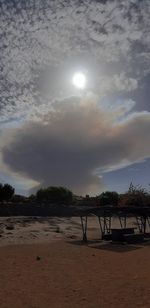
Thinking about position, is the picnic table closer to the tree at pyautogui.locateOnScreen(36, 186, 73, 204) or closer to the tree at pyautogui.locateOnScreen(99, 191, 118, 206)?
the tree at pyautogui.locateOnScreen(99, 191, 118, 206)

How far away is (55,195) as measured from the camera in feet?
263

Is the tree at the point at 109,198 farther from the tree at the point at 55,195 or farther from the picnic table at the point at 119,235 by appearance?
the picnic table at the point at 119,235

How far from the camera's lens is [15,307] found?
39.1ft

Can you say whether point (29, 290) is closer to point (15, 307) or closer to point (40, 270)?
point (15, 307)

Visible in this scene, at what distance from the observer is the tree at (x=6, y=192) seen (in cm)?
7600

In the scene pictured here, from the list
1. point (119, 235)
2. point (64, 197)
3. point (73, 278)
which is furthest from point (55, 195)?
point (73, 278)

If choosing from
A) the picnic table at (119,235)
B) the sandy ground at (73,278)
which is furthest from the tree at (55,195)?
the sandy ground at (73,278)

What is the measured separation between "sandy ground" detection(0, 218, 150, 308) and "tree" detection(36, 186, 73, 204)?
48.1 metres

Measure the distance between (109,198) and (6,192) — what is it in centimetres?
2008

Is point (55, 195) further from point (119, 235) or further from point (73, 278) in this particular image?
point (73, 278)

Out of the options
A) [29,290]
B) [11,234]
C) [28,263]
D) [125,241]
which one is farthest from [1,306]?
[11,234]

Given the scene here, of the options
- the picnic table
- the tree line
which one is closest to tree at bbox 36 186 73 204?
the tree line

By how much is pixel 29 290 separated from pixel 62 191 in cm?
6634

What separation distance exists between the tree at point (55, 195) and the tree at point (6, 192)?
5763mm
